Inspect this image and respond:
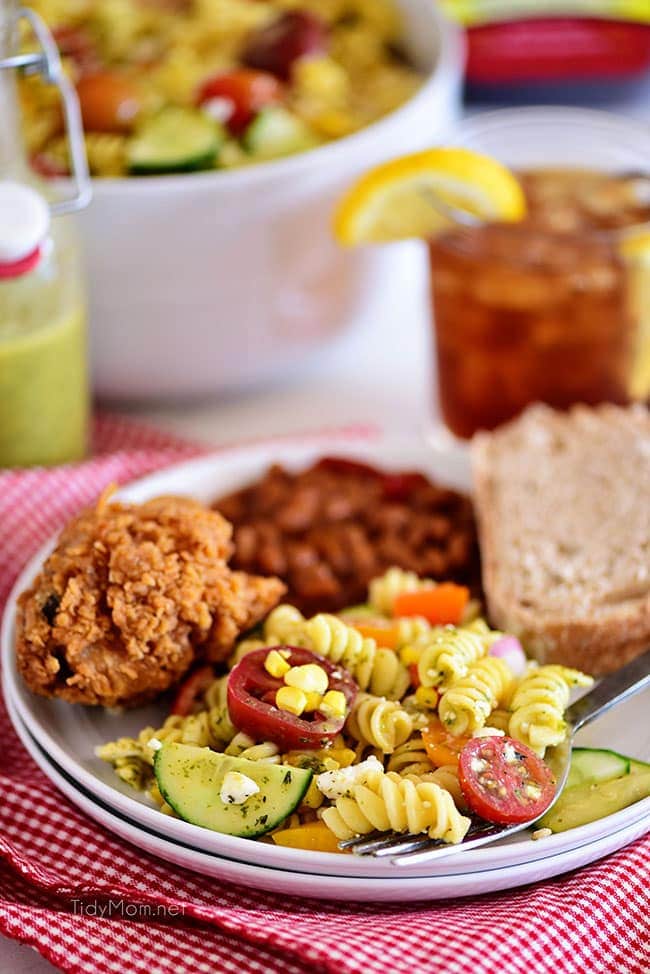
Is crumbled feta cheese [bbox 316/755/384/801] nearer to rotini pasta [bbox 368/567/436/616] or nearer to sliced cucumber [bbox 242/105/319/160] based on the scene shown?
rotini pasta [bbox 368/567/436/616]

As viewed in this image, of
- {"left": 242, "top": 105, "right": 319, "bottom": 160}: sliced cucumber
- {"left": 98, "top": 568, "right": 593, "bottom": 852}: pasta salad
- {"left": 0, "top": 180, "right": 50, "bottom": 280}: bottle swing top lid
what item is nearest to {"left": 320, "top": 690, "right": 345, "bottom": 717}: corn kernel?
{"left": 98, "top": 568, "right": 593, "bottom": 852}: pasta salad

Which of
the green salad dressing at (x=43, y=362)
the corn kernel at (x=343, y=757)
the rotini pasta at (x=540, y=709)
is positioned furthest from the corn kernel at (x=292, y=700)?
the green salad dressing at (x=43, y=362)

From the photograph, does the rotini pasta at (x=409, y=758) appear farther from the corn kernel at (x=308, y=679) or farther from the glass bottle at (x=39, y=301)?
the glass bottle at (x=39, y=301)

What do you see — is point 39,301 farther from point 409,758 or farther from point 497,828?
point 497,828

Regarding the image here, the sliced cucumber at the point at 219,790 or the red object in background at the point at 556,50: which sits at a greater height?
the red object in background at the point at 556,50

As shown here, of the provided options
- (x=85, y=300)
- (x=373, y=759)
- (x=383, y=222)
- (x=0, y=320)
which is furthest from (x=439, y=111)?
(x=373, y=759)

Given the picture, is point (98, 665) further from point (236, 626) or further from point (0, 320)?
point (0, 320)

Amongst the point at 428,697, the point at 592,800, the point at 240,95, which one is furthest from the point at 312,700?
the point at 240,95
